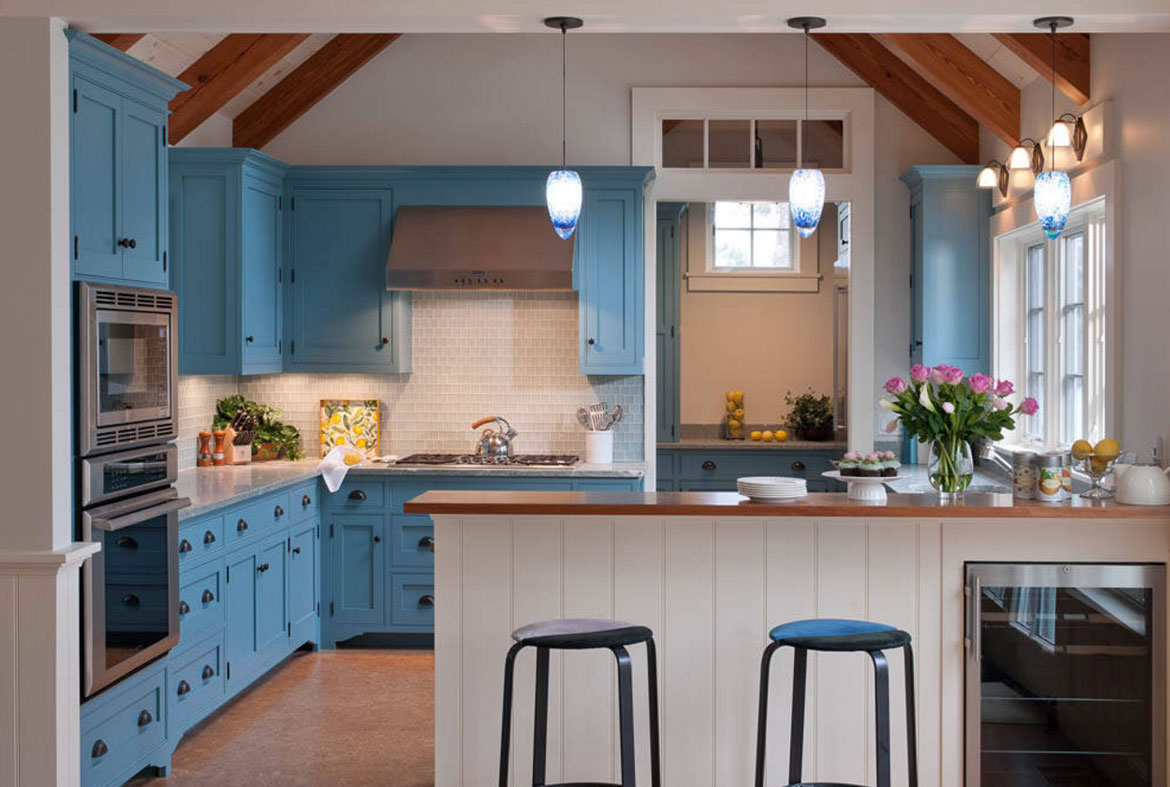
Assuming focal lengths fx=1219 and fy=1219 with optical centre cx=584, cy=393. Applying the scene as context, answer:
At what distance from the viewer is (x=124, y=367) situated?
156 inches

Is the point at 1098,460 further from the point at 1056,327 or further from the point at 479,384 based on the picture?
the point at 479,384

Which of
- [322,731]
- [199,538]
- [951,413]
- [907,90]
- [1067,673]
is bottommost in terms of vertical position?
[322,731]

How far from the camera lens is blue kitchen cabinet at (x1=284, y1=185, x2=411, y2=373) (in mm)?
6355

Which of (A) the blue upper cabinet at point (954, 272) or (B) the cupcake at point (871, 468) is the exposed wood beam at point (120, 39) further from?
(A) the blue upper cabinet at point (954, 272)

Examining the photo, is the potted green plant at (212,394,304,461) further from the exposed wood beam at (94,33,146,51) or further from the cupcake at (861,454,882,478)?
→ the cupcake at (861,454,882,478)

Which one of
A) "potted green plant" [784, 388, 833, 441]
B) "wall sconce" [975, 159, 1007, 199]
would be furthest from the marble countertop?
"wall sconce" [975, 159, 1007, 199]

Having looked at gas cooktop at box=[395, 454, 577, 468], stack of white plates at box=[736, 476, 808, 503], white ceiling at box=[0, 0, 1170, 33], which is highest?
white ceiling at box=[0, 0, 1170, 33]

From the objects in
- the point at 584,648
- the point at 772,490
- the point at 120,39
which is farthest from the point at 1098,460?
the point at 120,39

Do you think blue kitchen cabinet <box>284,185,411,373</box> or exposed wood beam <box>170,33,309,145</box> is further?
blue kitchen cabinet <box>284,185,411,373</box>

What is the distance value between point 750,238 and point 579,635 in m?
6.00

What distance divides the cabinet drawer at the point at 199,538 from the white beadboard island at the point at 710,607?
1.23m

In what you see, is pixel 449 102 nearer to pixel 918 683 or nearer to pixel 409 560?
pixel 409 560

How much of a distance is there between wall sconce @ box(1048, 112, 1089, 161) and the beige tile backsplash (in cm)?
249

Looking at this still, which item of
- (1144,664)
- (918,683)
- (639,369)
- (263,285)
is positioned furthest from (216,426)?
(1144,664)
